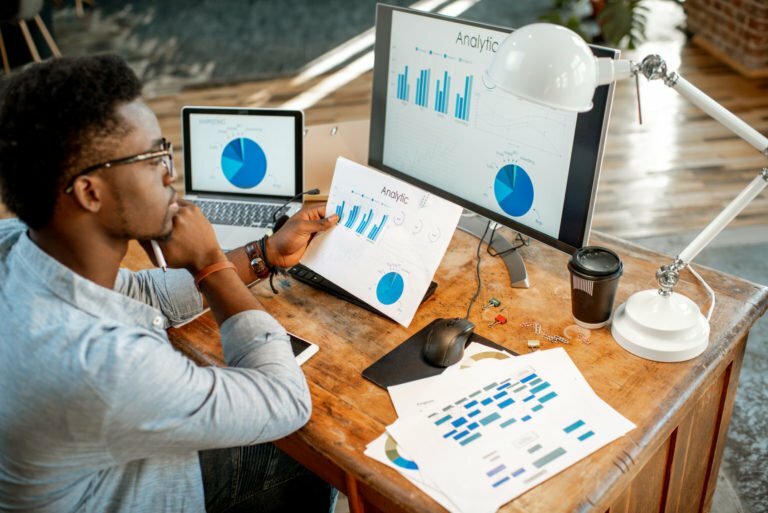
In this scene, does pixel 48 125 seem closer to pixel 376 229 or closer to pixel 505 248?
pixel 376 229

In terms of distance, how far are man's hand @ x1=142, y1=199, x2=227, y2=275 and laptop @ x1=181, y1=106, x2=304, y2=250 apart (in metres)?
0.52

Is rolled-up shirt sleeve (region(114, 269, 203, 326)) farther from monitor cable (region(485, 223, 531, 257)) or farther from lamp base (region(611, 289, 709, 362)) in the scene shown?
lamp base (region(611, 289, 709, 362))

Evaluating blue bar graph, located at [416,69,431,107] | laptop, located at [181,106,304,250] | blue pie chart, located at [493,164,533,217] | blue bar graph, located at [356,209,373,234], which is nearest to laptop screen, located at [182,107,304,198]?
laptop, located at [181,106,304,250]

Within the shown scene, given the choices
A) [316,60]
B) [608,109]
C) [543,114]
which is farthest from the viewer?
[316,60]

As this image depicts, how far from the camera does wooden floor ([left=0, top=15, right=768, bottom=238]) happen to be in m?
3.32

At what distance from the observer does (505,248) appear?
1675mm

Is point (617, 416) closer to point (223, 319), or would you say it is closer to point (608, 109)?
point (608, 109)

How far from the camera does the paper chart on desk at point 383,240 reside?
1.41 meters

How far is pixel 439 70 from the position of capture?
1.61 m

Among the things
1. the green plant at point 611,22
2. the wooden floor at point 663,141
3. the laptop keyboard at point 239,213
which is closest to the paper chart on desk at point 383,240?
the laptop keyboard at point 239,213

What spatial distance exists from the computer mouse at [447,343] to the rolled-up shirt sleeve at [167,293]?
1.55ft

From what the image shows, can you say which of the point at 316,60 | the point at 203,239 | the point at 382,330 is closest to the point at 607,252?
the point at 382,330

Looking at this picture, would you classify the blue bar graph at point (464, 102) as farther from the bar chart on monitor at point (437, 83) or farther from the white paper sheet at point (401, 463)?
the white paper sheet at point (401, 463)

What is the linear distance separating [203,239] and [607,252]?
73cm
